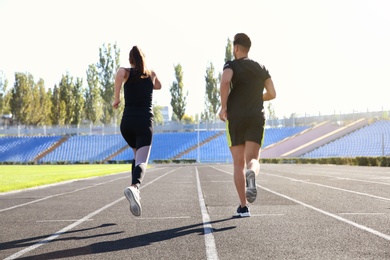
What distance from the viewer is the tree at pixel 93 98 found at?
8581cm

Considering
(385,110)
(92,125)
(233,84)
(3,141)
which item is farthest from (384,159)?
(3,141)

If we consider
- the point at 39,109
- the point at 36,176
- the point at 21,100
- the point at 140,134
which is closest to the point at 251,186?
the point at 140,134

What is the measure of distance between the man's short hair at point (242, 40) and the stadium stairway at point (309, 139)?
55.5 meters

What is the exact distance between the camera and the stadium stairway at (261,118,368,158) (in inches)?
2454

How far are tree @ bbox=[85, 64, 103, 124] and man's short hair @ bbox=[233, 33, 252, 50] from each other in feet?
263

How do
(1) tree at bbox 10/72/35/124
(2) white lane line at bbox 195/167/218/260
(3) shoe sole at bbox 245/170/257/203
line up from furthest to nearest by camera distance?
1. (1) tree at bbox 10/72/35/124
2. (3) shoe sole at bbox 245/170/257/203
3. (2) white lane line at bbox 195/167/218/260

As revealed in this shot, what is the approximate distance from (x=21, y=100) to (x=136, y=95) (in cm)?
8929

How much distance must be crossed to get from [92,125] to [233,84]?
74.8m

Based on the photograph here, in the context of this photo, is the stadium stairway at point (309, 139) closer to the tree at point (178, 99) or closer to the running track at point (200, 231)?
the tree at point (178, 99)

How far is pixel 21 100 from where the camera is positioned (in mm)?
90750

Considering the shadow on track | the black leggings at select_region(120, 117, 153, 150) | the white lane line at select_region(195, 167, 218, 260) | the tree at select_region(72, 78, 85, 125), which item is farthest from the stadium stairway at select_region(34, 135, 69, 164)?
the shadow on track

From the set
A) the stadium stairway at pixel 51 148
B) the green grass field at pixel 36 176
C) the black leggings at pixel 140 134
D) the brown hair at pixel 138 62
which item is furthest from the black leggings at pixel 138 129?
the stadium stairway at pixel 51 148

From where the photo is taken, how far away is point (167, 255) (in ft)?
15.4

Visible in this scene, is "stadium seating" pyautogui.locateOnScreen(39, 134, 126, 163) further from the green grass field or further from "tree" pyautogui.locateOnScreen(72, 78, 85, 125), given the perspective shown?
the green grass field
